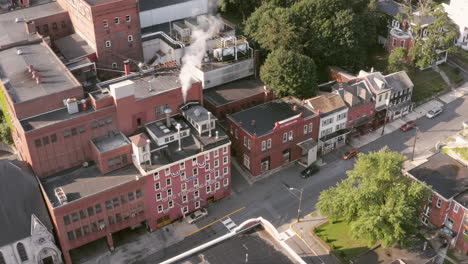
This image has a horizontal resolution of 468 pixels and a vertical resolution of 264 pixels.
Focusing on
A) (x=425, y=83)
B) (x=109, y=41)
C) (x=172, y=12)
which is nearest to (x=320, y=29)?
(x=425, y=83)

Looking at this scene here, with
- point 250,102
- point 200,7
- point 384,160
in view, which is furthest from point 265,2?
point 384,160

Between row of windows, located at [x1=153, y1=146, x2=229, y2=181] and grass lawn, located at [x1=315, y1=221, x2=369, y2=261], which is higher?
row of windows, located at [x1=153, y1=146, x2=229, y2=181]

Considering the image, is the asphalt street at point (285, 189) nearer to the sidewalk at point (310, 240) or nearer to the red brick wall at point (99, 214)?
the sidewalk at point (310, 240)

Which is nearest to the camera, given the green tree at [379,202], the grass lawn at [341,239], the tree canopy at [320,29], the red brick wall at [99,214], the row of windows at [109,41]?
the green tree at [379,202]

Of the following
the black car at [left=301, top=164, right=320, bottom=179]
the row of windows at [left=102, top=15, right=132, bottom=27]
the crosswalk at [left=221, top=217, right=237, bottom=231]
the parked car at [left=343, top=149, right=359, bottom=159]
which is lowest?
the crosswalk at [left=221, top=217, right=237, bottom=231]

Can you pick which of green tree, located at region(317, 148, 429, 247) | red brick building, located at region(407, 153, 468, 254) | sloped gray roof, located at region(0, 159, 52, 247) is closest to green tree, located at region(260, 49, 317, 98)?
green tree, located at region(317, 148, 429, 247)

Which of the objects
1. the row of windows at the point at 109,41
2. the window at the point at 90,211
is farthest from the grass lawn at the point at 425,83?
the window at the point at 90,211

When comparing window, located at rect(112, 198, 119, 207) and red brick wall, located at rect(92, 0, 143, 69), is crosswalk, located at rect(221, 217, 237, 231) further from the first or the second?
red brick wall, located at rect(92, 0, 143, 69)
